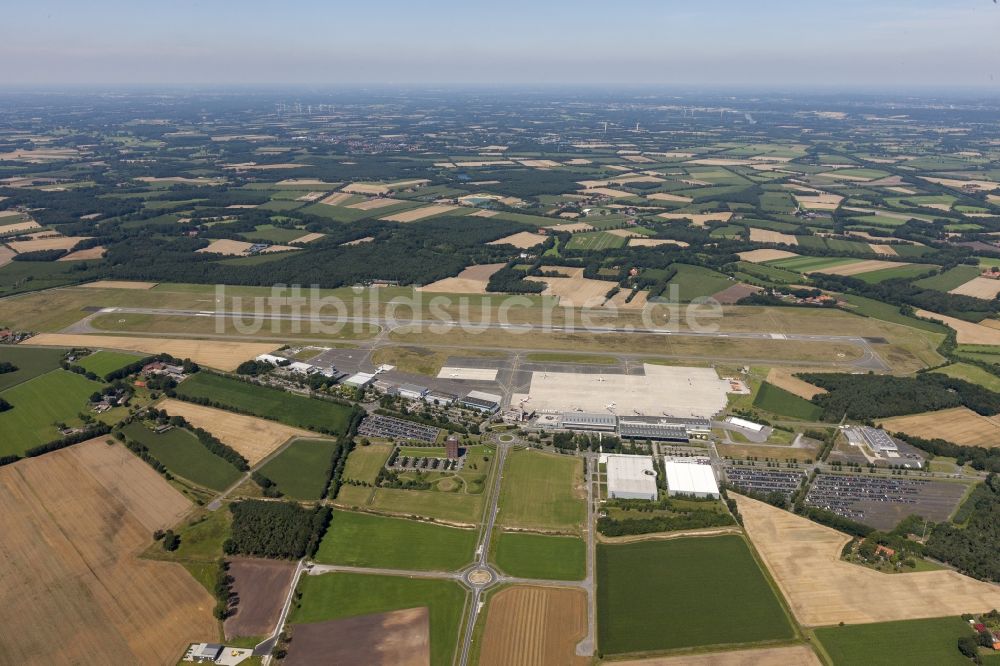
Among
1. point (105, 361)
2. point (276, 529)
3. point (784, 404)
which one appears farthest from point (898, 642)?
point (105, 361)

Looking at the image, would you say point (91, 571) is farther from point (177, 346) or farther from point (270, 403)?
point (177, 346)

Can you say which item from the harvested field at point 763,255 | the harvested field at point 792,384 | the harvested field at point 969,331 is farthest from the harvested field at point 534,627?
the harvested field at point 763,255

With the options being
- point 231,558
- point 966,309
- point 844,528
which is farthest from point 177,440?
point 966,309

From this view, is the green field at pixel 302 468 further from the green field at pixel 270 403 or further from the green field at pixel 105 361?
the green field at pixel 105 361

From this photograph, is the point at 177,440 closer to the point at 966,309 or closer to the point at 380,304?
the point at 380,304

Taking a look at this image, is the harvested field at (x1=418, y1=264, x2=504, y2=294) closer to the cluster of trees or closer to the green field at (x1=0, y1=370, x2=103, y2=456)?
the green field at (x1=0, y1=370, x2=103, y2=456)

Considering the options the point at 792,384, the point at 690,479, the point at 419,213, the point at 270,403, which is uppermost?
the point at 419,213
